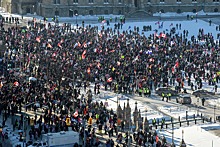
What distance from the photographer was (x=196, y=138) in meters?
55.5

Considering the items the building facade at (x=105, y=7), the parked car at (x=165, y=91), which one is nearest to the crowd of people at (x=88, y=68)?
the parked car at (x=165, y=91)

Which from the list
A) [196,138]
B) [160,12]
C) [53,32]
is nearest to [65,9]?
[160,12]

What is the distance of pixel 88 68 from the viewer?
74125 mm

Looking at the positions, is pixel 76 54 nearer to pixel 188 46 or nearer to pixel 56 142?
pixel 188 46

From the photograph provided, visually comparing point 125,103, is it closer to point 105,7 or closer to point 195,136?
point 195,136

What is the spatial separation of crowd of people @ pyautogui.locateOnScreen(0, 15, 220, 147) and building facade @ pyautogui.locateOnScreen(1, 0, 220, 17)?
20451 millimetres

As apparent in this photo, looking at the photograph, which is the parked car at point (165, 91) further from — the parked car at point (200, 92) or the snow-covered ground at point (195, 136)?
the snow-covered ground at point (195, 136)

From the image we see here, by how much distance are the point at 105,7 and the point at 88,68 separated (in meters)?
56.5

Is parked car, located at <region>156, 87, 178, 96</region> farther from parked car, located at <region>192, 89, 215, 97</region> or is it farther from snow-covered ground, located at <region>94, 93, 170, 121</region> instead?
snow-covered ground, located at <region>94, 93, 170, 121</region>

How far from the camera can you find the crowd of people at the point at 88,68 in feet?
198

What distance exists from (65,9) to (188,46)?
40.0 m

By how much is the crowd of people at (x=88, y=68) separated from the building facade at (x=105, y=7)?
67.1 feet

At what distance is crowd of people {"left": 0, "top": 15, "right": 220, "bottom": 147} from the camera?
60.4 metres

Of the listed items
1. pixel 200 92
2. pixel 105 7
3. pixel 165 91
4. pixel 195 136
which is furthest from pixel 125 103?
pixel 105 7
